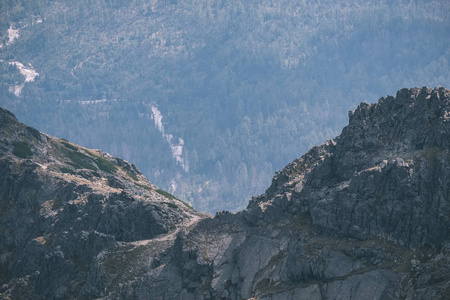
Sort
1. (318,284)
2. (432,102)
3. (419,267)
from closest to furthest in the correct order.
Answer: (419,267) < (318,284) < (432,102)

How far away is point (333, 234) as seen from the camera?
18450 cm

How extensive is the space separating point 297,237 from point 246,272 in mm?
14962

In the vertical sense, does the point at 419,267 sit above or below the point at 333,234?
below

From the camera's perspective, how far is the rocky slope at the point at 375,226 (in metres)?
164

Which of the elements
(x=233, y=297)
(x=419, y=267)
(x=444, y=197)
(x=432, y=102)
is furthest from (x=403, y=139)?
(x=233, y=297)

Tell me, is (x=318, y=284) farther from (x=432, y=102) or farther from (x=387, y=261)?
(x=432, y=102)

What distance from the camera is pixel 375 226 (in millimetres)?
176625

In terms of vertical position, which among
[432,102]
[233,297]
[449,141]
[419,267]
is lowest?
[419,267]

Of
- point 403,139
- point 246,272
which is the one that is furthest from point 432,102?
point 246,272

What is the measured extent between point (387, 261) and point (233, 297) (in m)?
41.5

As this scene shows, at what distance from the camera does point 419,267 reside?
16050 cm

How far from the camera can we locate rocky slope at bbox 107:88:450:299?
16425 centimetres

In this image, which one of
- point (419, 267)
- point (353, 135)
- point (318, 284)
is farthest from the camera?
point (353, 135)

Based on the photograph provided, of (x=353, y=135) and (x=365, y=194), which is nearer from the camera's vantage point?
(x=365, y=194)
